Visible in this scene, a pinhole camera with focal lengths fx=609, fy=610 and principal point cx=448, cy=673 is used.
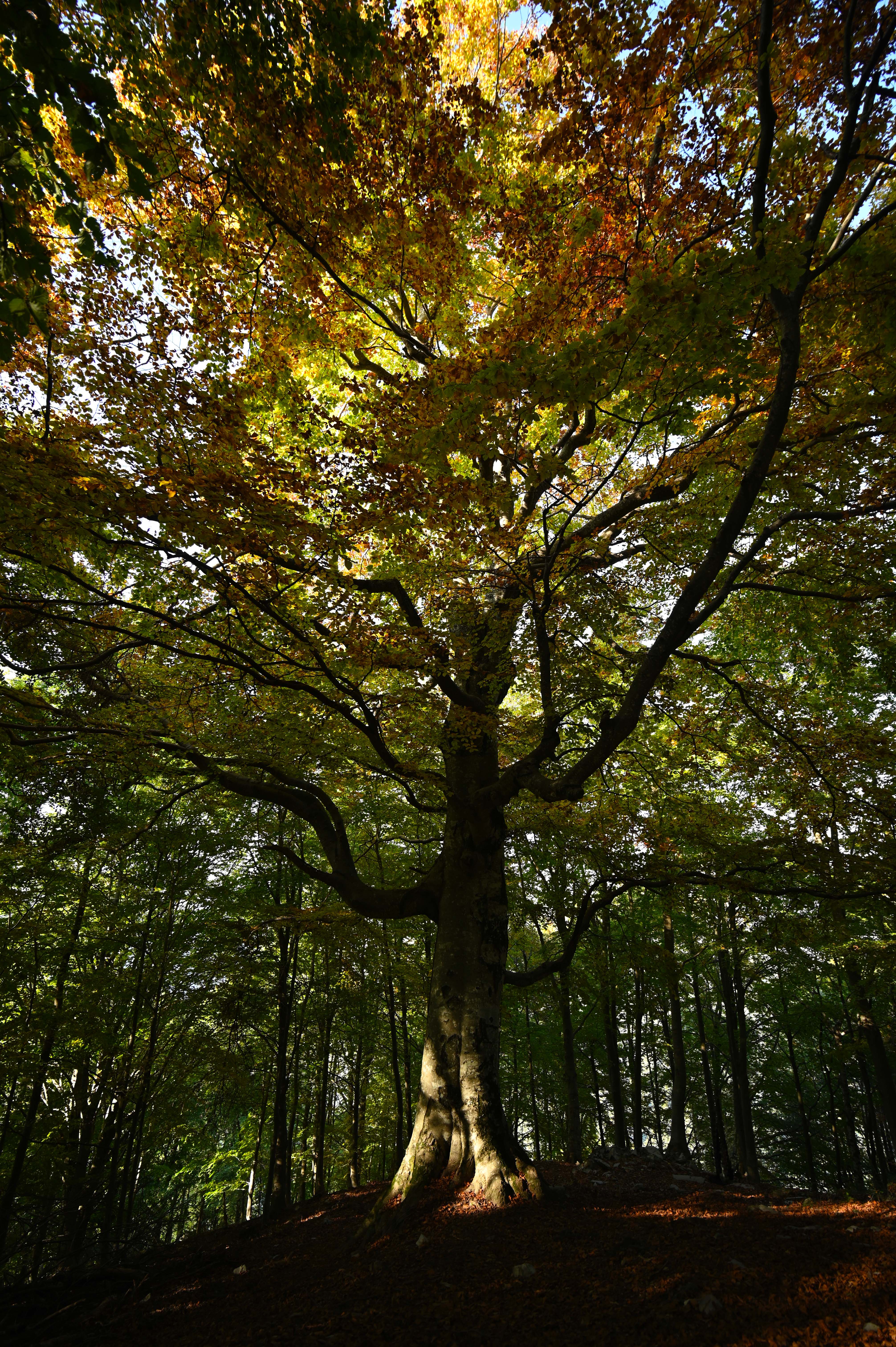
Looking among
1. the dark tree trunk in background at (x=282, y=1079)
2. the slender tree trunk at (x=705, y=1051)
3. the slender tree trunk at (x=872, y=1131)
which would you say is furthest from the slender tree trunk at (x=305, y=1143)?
the slender tree trunk at (x=872, y=1131)

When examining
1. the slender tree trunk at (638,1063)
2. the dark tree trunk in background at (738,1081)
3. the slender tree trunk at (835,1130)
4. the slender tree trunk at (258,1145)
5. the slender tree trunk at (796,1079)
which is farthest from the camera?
the slender tree trunk at (835,1130)

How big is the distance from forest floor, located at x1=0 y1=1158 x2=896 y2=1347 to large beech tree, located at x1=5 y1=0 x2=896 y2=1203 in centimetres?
98

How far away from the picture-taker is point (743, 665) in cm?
923

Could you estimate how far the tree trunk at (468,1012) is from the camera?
5.75 metres

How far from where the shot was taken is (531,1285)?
3.85m

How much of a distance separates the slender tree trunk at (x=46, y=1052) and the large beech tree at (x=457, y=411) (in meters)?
4.17

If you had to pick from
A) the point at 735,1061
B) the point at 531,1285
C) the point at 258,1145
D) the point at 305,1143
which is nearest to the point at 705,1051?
the point at 735,1061

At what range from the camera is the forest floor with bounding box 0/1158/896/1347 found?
310 cm

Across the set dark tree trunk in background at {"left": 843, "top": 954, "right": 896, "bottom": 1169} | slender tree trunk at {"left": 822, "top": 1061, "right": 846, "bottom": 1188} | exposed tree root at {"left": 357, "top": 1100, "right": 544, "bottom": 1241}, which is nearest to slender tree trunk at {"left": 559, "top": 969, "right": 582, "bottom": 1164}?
dark tree trunk in background at {"left": 843, "top": 954, "right": 896, "bottom": 1169}

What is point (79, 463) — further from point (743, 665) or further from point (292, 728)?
point (743, 665)

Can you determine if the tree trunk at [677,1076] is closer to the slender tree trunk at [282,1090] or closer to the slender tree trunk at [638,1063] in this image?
the slender tree trunk at [638,1063]

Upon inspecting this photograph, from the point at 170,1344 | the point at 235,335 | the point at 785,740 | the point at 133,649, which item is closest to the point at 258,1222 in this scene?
the point at 170,1344

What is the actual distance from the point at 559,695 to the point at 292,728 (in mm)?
3336

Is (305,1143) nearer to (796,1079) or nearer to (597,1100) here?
(597,1100)
